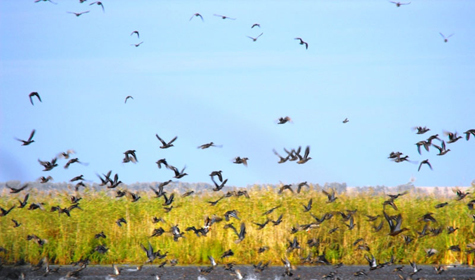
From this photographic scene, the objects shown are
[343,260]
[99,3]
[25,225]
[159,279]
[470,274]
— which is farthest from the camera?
[99,3]

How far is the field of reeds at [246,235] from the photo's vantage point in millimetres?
12570

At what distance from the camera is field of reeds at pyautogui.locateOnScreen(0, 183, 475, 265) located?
12570 millimetres

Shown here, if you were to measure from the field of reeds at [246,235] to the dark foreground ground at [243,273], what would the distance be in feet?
2.14

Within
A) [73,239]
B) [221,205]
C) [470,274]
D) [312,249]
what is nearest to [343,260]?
[312,249]

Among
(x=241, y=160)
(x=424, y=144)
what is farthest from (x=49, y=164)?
(x=424, y=144)

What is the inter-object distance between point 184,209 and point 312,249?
3.70 metres

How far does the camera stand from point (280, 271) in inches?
445

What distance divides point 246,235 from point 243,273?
5.72 feet

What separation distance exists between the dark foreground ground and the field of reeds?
652mm

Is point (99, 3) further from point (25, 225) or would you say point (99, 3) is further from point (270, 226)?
point (270, 226)

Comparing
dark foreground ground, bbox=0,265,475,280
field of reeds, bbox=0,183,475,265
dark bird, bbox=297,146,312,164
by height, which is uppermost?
dark bird, bbox=297,146,312,164

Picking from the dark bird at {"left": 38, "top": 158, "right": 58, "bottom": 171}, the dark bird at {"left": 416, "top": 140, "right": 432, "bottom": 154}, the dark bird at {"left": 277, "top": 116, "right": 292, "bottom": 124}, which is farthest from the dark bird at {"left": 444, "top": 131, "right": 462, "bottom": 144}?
the dark bird at {"left": 38, "top": 158, "right": 58, "bottom": 171}

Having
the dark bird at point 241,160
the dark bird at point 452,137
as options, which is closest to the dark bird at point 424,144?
the dark bird at point 452,137

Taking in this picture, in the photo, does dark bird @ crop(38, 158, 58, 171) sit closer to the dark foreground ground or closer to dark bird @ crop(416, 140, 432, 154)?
the dark foreground ground
